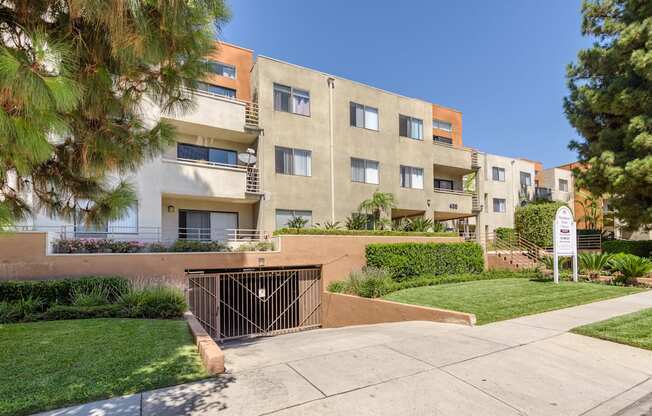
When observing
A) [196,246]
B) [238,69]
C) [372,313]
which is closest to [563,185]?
[238,69]

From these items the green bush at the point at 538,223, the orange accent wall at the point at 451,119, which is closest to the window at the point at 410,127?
the orange accent wall at the point at 451,119

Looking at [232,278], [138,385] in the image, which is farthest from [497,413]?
[232,278]

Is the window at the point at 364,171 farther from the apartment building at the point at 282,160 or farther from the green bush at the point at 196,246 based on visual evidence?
the green bush at the point at 196,246

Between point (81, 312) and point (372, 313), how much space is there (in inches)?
330

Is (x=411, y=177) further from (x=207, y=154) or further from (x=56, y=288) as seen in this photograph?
(x=56, y=288)

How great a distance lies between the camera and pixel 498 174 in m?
32.7

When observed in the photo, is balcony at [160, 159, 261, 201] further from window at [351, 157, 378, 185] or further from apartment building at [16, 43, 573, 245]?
window at [351, 157, 378, 185]

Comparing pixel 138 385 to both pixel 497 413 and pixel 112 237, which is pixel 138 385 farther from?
pixel 112 237

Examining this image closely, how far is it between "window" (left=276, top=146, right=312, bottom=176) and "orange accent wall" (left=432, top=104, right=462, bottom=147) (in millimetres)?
17863

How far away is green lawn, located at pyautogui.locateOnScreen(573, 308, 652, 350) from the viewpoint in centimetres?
660

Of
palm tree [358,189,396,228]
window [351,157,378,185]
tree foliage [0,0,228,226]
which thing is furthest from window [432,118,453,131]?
tree foliage [0,0,228,226]

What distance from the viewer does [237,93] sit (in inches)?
843

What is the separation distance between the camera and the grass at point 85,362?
4.25 meters

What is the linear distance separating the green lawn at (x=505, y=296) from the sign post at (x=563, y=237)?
0.99m
